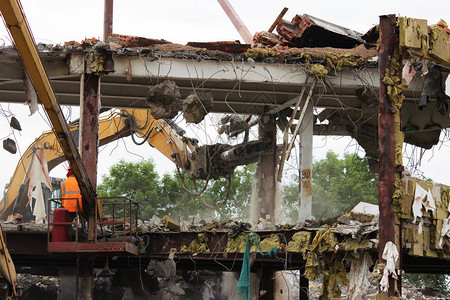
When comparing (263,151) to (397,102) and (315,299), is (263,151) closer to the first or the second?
(397,102)

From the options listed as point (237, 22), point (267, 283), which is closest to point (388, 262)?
point (267, 283)

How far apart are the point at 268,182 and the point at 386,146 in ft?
25.4

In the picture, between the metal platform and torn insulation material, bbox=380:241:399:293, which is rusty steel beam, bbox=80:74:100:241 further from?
torn insulation material, bbox=380:241:399:293

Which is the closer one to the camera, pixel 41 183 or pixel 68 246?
pixel 68 246

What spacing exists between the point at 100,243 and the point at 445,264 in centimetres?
891

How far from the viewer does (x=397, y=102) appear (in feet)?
52.6

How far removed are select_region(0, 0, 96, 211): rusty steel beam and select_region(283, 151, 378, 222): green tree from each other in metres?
31.2

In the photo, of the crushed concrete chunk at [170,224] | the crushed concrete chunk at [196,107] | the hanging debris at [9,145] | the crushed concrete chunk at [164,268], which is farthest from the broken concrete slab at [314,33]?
the hanging debris at [9,145]

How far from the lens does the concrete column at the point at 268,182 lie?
23.1 m

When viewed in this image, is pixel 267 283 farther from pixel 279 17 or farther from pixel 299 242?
pixel 279 17

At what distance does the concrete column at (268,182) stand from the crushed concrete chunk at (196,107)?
4.11 metres

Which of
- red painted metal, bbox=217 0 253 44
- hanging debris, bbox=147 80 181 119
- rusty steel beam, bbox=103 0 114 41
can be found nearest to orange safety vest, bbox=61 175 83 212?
hanging debris, bbox=147 80 181 119

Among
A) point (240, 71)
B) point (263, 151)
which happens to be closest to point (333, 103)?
point (263, 151)

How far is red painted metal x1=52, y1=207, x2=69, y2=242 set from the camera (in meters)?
16.5
